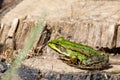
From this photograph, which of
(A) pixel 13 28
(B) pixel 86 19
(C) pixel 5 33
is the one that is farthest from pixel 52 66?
(C) pixel 5 33

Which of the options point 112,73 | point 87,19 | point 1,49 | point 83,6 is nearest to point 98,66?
point 112,73

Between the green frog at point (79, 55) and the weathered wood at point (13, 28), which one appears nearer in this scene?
the green frog at point (79, 55)

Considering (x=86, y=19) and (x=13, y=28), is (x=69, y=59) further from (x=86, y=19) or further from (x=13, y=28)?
(x=13, y=28)

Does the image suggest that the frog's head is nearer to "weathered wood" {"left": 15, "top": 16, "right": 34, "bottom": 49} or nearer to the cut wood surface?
the cut wood surface

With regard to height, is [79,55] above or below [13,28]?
below

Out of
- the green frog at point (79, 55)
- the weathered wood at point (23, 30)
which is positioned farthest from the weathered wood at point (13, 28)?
the green frog at point (79, 55)

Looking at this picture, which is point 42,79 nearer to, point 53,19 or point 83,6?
point 53,19

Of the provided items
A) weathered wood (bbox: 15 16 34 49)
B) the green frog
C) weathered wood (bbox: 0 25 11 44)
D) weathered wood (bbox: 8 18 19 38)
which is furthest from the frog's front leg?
weathered wood (bbox: 0 25 11 44)

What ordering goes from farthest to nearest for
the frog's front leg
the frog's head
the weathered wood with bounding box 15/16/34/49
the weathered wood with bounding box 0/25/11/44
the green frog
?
the weathered wood with bounding box 0/25/11/44, the weathered wood with bounding box 15/16/34/49, the frog's head, the frog's front leg, the green frog

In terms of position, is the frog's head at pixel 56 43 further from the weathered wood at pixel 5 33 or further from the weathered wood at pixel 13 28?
the weathered wood at pixel 5 33
